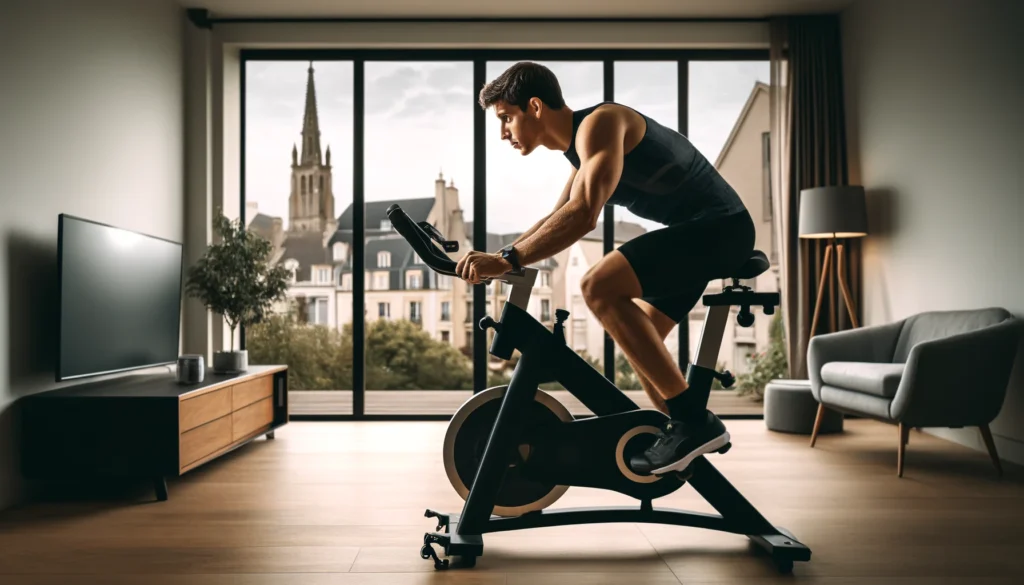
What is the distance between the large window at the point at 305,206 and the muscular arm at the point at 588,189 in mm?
3088

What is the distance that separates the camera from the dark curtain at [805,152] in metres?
4.57

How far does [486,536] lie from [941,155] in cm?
322

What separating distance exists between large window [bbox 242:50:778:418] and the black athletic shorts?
278cm

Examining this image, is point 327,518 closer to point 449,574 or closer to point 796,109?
point 449,574

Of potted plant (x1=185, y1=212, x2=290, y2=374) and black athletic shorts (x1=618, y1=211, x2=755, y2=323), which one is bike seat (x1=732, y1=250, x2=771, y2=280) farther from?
potted plant (x1=185, y1=212, x2=290, y2=374)

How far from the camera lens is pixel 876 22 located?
14.1ft

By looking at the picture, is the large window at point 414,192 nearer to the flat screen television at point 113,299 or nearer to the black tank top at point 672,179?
the flat screen television at point 113,299

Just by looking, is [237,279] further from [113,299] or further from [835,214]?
[835,214]

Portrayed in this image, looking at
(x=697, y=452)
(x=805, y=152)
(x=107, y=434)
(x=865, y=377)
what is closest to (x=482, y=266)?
(x=697, y=452)

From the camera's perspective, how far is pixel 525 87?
194 cm

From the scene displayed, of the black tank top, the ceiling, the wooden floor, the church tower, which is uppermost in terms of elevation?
the ceiling

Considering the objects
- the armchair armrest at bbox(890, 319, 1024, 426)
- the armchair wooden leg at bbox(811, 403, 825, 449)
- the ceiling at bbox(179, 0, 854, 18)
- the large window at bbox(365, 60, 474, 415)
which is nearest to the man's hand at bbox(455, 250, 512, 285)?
the armchair armrest at bbox(890, 319, 1024, 426)

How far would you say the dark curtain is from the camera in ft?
15.0

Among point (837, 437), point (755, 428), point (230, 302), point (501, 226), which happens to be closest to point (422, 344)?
point (501, 226)
